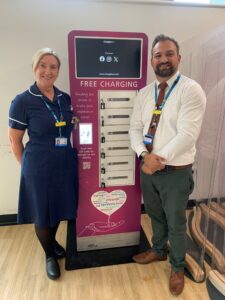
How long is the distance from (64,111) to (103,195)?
78 cm

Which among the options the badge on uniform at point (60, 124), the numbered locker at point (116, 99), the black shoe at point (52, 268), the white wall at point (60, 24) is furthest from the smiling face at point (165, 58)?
the black shoe at point (52, 268)

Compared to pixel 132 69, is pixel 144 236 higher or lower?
lower

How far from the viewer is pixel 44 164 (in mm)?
1633

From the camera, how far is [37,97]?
5.19 ft

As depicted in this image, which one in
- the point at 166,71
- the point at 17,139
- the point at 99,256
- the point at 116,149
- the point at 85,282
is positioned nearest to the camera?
the point at 166,71

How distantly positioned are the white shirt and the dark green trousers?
113 millimetres

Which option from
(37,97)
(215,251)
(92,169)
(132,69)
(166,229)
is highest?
(132,69)

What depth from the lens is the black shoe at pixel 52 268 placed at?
182 cm

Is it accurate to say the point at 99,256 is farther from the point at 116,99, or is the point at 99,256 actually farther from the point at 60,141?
the point at 116,99

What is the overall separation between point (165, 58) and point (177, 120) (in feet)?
1.35

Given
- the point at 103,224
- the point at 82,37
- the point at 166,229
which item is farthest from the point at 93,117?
the point at 166,229

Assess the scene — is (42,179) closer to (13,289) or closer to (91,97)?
(91,97)

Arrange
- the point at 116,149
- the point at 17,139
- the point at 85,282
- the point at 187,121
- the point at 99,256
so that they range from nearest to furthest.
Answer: the point at 187,121 → the point at 17,139 → the point at 85,282 → the point at 116,149 → the point at 99,256

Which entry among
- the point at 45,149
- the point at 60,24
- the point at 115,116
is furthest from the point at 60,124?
the point at 60,24
